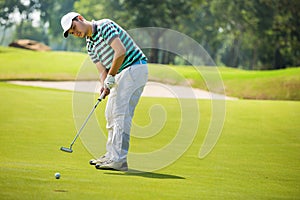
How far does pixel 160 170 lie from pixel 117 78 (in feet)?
3.89

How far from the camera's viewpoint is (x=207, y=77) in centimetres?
3056

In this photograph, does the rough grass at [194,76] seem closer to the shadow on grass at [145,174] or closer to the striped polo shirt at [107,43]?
the striped polo shirt at [107,43]

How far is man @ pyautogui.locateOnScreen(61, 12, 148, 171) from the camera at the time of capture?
764 cm

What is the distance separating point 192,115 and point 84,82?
44.3ft

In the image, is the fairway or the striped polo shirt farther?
the striped polo shirt

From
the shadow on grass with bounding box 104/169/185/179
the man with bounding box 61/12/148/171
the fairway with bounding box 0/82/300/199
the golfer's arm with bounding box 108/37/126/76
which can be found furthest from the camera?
the man with bounding box 61/12/148/171

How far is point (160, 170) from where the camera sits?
8.10 metres

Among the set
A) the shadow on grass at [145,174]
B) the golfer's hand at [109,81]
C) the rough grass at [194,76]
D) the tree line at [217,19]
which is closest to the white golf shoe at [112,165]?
the shadow on grass at [145,174]

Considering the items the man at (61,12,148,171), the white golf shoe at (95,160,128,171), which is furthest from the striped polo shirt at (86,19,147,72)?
the white golf shoe at (95,160,128,171)

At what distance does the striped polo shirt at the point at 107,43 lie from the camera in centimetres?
758

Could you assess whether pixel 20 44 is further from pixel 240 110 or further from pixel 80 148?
pixel 80 148

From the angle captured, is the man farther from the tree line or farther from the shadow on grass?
the tree line

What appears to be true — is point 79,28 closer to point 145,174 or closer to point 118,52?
point 118,52

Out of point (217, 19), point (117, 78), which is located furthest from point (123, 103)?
point (217, 19)
